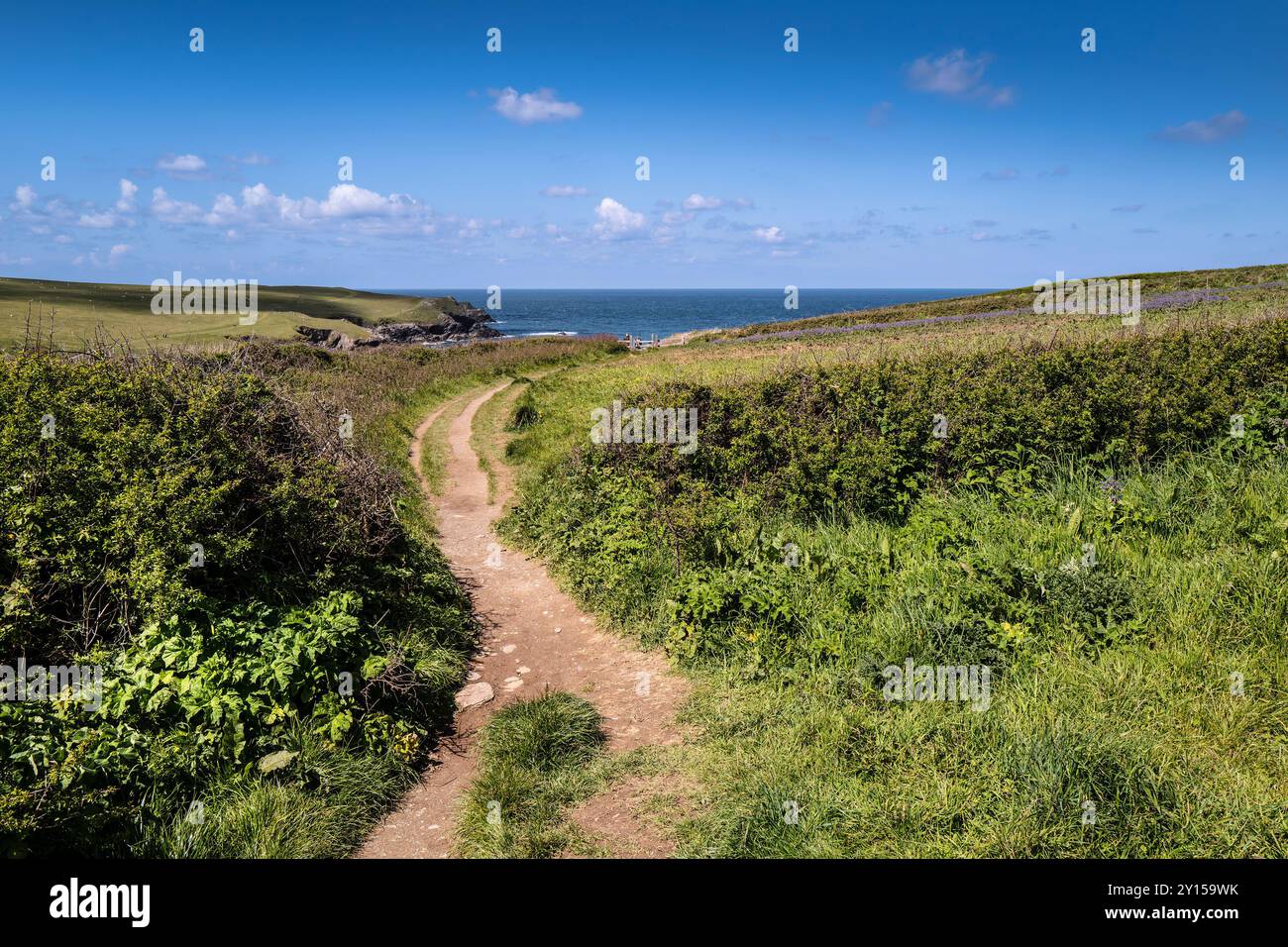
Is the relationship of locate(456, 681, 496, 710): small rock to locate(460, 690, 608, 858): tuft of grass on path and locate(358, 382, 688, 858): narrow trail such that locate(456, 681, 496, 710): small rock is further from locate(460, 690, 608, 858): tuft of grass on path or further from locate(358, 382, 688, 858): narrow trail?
locate(460, 690, 608, 858): tuft of grass on path

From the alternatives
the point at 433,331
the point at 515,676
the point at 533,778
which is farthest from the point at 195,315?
the point at 533,778

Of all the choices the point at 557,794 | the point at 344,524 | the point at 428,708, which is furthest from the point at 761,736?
the point at 344,524

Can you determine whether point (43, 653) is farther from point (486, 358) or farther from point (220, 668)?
point (486, 358)

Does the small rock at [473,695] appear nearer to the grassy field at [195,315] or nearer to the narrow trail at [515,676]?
the narrow trail at [515,676]

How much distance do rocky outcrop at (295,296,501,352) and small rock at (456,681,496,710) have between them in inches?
2385

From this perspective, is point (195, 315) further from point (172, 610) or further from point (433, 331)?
point (172, 610)

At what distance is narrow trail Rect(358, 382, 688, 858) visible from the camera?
4.93m

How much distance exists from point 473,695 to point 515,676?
0.60m

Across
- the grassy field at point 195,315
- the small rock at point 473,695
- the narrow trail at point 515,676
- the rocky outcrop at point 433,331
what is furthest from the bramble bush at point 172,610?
the rocky outcrop at point 433,331

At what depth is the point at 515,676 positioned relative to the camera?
24.0 ft

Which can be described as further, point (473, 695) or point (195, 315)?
point (195, 315)

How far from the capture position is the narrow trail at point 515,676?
4.93 m

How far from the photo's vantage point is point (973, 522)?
808 cm

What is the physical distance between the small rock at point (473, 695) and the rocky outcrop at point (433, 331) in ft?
199
